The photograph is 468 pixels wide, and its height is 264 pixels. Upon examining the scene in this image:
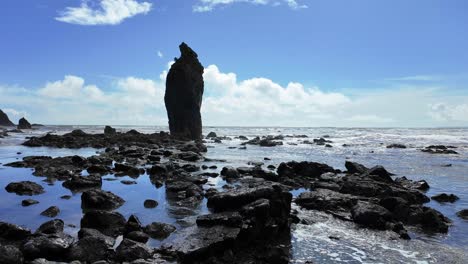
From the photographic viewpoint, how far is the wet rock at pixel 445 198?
60.5 ft

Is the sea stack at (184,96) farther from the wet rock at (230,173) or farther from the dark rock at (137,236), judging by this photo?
the dark rock at (137,236)

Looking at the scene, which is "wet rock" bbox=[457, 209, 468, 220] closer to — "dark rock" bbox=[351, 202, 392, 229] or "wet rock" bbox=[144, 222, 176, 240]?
"dark rock" bbox=[351, 202, 392, 229]

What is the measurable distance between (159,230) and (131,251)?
2.30 m

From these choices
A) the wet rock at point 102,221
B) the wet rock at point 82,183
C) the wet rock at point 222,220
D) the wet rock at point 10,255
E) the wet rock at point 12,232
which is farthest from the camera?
the wet rock at point 82,183

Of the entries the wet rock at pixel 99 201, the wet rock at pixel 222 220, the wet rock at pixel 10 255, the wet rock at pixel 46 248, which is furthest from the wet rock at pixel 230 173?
the wet rock at pixel 10 255

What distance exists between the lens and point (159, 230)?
11773mm

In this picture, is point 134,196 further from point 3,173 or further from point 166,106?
point 166,106

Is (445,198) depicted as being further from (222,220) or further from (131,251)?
(131,251)

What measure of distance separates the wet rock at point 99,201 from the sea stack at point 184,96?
169ft

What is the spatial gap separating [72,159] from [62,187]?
1014cm

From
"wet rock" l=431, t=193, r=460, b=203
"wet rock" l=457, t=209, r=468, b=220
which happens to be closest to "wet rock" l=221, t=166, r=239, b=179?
"wet rock" l=431, t=193, r=460, b=203

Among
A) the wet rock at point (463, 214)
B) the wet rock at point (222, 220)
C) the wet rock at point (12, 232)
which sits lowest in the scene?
the wet rock at point (463, 214)

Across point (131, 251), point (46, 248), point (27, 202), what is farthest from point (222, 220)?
point (27, 202)

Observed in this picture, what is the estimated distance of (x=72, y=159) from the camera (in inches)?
1107
